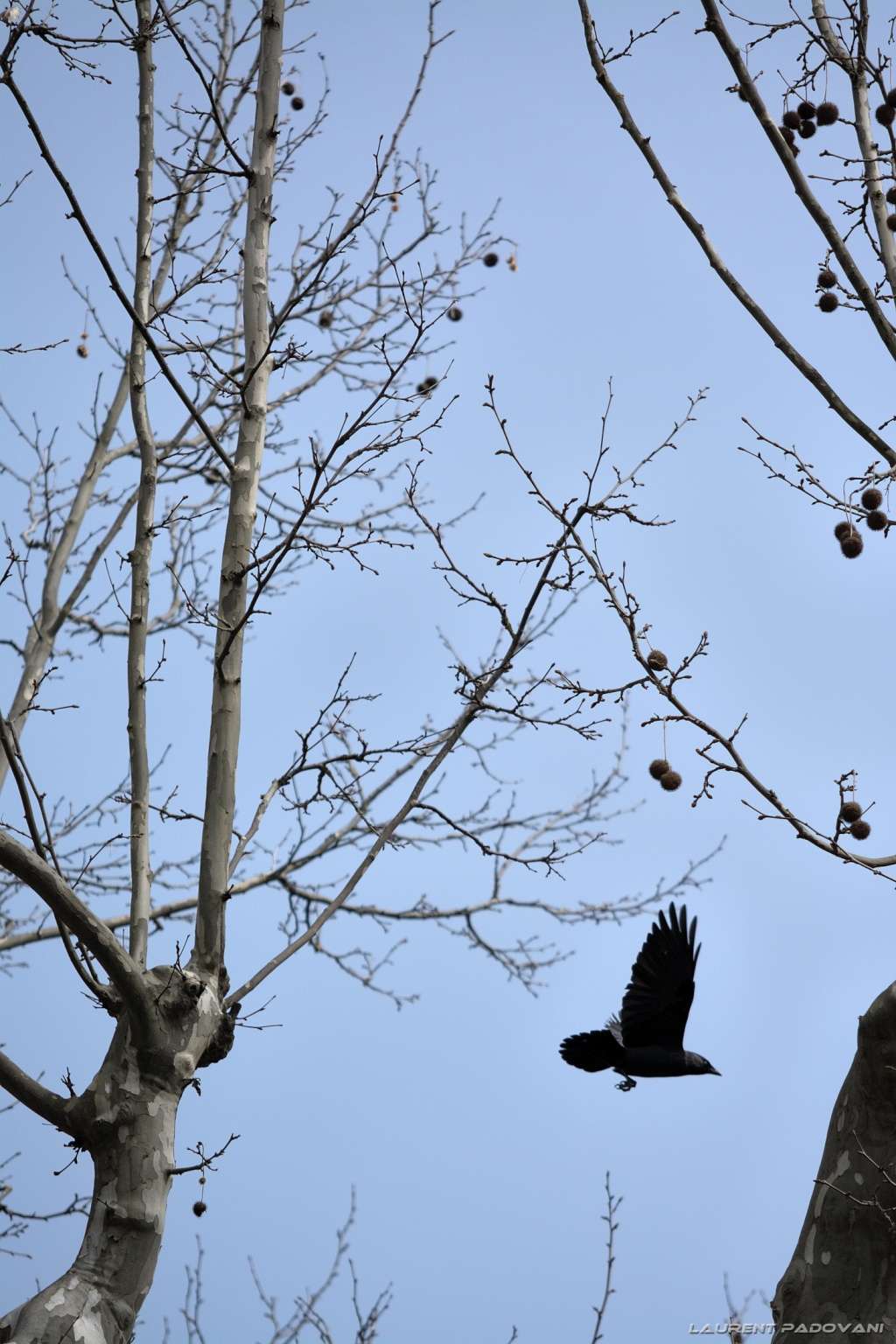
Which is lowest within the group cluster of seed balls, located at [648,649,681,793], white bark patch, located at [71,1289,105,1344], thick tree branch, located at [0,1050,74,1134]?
white bark patch, located at [71,1289,105,1344]

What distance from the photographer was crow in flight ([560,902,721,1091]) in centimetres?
482

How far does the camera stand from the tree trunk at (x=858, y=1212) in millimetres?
3238

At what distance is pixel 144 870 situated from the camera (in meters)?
4.34

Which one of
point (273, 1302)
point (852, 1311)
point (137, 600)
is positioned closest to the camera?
point (852, 1311)

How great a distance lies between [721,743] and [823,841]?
354 mm

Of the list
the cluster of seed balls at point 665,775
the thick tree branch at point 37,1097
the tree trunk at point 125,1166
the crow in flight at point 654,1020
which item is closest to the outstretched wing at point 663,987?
the crow in flight at point 654,1020

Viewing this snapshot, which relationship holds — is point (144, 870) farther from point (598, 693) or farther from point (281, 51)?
point (281, 51)

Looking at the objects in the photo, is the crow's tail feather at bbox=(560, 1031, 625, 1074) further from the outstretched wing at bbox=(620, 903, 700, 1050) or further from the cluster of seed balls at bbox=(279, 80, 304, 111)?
the cluster of seed balls at bbox=(279, 80, 304, 111)

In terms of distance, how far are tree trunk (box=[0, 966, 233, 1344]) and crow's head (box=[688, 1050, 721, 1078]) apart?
75.3 inches

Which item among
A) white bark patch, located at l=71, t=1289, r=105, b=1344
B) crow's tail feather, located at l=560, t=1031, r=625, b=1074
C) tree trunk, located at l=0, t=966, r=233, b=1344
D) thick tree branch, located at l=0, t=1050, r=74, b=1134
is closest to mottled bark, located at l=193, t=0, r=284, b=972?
tree trunk, located at l=0, t=966, r=233, b=1344

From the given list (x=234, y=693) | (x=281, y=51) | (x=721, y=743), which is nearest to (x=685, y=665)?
(x=721, y=743)

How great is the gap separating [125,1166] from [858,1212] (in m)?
1.82

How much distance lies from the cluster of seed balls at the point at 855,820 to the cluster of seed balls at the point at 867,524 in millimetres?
681

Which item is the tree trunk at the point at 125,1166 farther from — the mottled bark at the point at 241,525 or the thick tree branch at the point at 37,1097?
the mottled bark at the point at 241,525
